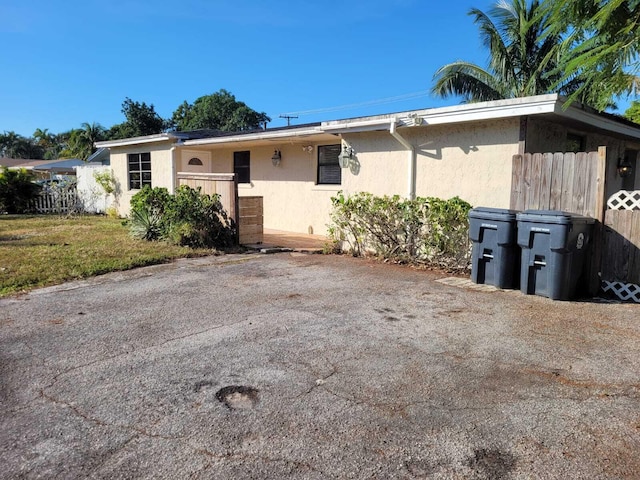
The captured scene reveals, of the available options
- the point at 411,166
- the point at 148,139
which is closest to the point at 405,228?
the point at 411,166

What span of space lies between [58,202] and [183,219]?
11.1m

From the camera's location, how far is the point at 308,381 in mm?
3662

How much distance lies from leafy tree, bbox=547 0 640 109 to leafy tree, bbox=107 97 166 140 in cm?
3793

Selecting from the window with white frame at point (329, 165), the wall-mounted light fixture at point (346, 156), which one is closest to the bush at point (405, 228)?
the wall-mounted light fixture at point (346, 156)

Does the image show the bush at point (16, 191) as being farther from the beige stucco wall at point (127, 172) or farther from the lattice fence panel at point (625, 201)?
the lattice fence panel at point (625, 201)

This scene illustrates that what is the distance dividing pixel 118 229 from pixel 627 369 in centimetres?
1265

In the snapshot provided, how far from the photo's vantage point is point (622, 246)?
629 centimetres

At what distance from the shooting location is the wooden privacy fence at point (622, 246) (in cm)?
619

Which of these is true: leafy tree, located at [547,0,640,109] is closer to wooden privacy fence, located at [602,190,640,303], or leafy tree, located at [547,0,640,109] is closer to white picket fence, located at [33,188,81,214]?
wooden privacy fence, located at [602,190,640,303]

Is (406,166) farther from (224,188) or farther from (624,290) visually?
(624,290)

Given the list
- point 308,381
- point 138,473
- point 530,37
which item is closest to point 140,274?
point 308,381

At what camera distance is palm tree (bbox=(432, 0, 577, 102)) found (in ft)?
67.9

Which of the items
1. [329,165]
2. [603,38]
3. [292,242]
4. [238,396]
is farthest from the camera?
[329,165]

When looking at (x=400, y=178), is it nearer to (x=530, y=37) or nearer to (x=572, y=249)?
(x=572, y=249)
